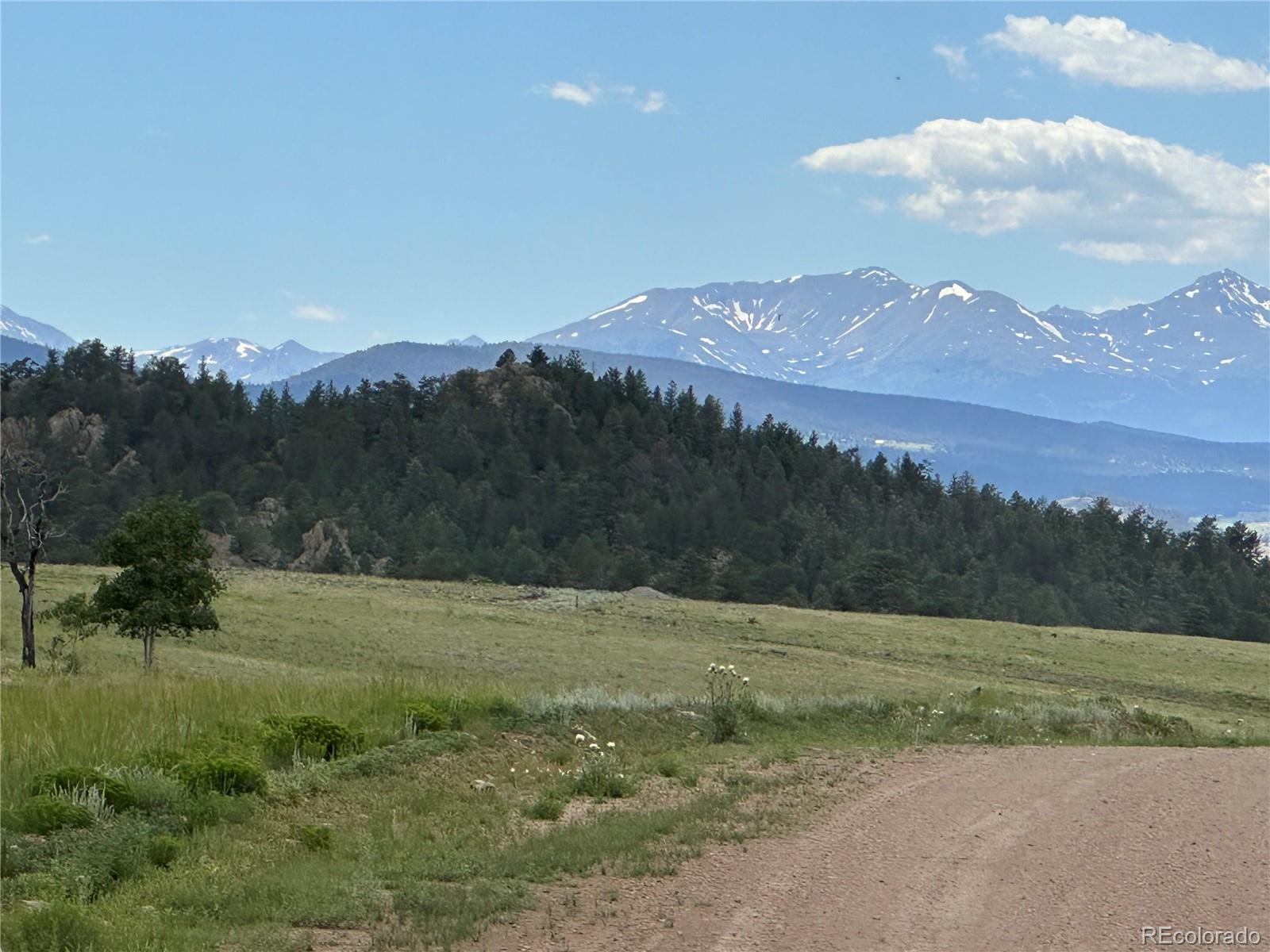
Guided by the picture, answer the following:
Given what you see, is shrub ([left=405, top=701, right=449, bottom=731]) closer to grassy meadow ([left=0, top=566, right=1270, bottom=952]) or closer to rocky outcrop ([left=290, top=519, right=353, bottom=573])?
grassy meadow ([left=0, top=566, right=1270, bottom=952])

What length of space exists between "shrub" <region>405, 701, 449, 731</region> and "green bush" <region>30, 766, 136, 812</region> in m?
3.80

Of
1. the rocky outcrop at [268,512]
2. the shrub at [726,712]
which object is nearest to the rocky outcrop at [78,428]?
the rocky outcrop at [268,512]

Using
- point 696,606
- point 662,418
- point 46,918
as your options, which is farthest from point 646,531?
point 46,918

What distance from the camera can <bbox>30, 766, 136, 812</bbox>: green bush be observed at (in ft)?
33.2

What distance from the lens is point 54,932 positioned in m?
7.16

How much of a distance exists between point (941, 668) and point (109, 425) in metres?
114

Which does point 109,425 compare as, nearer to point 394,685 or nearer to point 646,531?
point 646,531

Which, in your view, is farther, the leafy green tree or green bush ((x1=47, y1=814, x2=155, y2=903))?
the leafy green tree

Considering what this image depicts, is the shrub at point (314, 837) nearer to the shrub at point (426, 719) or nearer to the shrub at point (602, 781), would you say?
the shrub at point (602, 781)

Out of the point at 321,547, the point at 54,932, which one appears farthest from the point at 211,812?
the point at 321,547

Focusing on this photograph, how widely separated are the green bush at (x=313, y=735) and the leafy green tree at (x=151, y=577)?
16.7 metres

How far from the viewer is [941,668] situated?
4366 centimetres

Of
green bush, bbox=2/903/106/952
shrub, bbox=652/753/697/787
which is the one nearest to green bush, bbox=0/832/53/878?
green bush, bbox=2/903/106/952

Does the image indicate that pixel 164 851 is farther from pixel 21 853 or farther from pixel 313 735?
pixel 313 735
